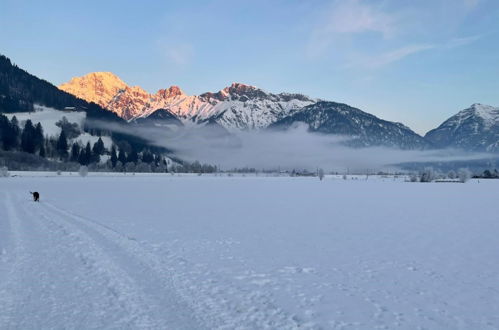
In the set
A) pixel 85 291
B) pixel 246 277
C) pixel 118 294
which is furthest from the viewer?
pixel 246 277

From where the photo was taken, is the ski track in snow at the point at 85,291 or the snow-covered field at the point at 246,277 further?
the snow-covered field at the point at 246,277

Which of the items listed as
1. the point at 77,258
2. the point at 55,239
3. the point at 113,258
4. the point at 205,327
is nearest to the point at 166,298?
the point at 205,327

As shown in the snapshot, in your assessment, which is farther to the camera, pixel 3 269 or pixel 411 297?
pixel 3 269

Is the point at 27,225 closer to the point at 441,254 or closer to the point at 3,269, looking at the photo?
the point at 3,269

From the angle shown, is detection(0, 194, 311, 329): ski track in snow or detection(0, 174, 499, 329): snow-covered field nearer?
detection(0, 194, 311, 329): ski track in snow

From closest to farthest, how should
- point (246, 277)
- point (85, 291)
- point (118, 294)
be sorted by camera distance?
point (118, 294)
point (85, 291)
point (246, 277)

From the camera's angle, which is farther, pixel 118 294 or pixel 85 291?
pixel 85 291

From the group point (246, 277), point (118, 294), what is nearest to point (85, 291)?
point (118, 294)

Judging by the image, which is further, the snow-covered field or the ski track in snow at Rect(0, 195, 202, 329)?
the snow-covered field

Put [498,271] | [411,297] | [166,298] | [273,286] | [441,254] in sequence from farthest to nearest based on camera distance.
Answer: [441,254] → [498,271] → [273,286] → [411,297] → [166,298]

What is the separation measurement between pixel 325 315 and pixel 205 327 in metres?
3.60

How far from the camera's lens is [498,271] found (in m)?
15.6

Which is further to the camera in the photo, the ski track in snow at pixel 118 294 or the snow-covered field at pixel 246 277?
the snow-covered field at pixel 246 277

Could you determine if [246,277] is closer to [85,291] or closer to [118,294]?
[118,294]
